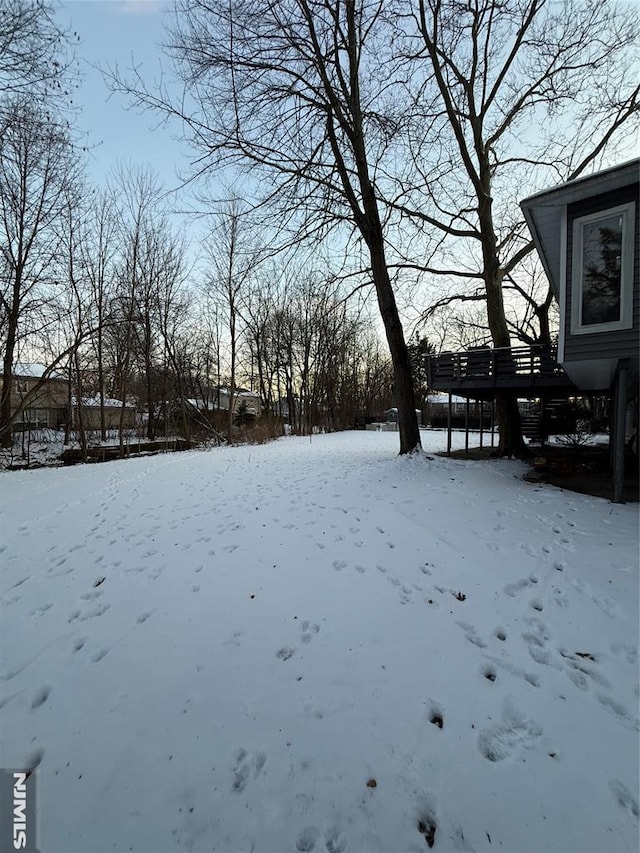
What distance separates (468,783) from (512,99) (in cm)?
1478

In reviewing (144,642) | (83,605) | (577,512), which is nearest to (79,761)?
(144,642)

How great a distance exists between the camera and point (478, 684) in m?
2.39

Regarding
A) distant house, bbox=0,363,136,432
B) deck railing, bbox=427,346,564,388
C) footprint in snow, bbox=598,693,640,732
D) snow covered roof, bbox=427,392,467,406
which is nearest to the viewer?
footprint in snow, bbox=598,693,640,732

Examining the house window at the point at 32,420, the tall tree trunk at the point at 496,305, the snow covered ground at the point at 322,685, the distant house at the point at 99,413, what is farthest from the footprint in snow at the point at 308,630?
the house window at the point at 32,420

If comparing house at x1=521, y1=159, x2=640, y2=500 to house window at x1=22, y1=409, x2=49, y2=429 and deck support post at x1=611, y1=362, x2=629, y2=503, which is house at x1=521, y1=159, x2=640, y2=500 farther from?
house window at x1=22, y1=409, x2=49, y2=429

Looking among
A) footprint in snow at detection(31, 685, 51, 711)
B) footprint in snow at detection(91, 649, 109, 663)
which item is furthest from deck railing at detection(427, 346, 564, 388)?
footprint in snow at detection(31, 685, 51, 711)

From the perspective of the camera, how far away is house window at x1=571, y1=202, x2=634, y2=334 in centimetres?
582

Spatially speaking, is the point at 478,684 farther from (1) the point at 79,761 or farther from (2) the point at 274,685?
(1) the point at 79,761

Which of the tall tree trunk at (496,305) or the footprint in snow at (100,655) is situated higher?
the tall tree trunk at (496,305)

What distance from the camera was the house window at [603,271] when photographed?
19.1 feet

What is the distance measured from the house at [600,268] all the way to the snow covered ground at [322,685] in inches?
118

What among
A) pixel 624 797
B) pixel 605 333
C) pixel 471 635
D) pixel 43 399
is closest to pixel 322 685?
pixel 471 635

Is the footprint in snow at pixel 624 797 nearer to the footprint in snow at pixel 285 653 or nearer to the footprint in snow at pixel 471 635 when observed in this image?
the footprint in snow at pixel 471 635

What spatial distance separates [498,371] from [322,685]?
31.3 ft
